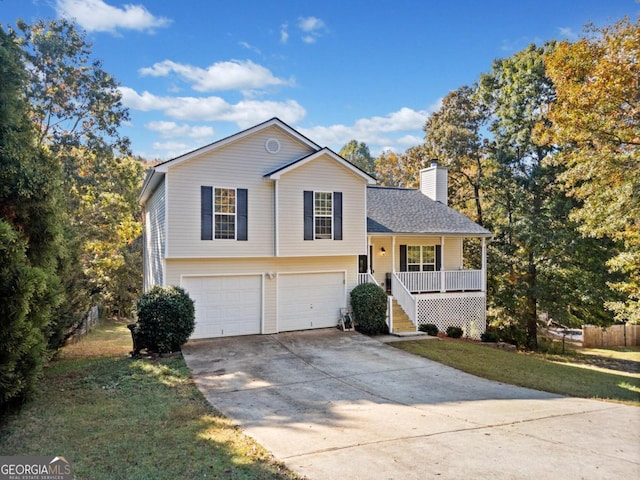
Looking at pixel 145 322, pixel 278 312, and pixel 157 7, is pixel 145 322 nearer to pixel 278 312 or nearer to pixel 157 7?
pixel 278 312

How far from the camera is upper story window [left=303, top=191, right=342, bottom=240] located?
48.5ft

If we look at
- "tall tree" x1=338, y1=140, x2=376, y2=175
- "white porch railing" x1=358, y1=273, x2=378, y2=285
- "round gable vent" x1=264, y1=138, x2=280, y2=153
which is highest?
"tall tree" x1=338, y1=140, x2=376, y2=175

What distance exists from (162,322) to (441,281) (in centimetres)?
1104

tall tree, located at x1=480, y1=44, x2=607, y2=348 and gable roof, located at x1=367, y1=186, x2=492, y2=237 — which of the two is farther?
tall tree, located at x1=480, y1=44, x2=607, y2=348

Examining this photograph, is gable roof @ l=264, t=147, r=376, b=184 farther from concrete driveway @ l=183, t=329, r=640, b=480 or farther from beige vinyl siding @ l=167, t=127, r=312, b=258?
concrete driveway @ l=183, t=329, r=640, b=480

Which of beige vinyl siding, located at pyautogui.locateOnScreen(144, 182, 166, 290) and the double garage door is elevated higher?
beige vinyl siding, located at pyautogui.locateOnScreen(144, 182, 166, 290)

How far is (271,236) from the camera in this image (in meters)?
14.3

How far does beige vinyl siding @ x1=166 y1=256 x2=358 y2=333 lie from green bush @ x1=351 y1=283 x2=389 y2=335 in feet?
2.75

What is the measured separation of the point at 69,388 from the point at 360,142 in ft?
180

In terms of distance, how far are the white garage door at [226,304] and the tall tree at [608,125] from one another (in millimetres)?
11375

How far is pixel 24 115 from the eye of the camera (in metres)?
8.57

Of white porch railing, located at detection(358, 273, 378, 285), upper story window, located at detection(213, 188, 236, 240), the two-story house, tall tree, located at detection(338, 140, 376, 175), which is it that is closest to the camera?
the two-story house

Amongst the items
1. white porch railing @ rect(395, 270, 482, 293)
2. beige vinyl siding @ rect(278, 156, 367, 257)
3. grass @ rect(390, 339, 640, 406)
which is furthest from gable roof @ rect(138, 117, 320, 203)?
grass @ rect(390, 339, 640, 406)

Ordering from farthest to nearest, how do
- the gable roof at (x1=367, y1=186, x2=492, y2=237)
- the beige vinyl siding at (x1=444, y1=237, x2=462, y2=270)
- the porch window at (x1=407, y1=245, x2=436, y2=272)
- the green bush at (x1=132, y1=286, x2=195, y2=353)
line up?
the beige vinyl siding at (x1=444, y1=237, x2=462, y2=270) < the porch window at (x1=407, y1=245, x2=436, y2=272) < the gable roof at (x1=367, y1=186, x2=492, y2=237) < the green bush at (x1=132, y1=286, x2=195, y2=353)
